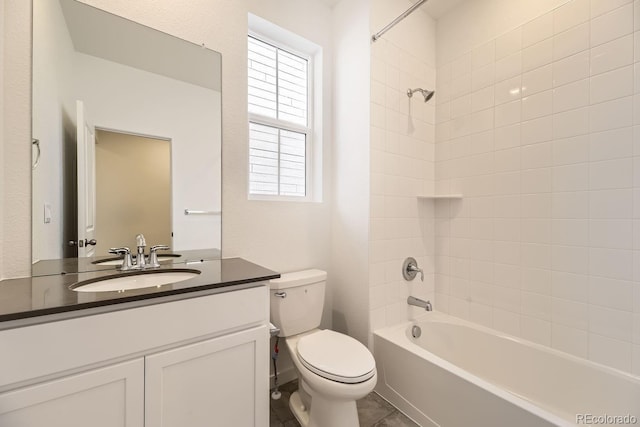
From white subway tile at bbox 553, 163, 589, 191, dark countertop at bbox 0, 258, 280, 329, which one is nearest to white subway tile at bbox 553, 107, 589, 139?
white subway tile at bbox 553, 163, 589, 191

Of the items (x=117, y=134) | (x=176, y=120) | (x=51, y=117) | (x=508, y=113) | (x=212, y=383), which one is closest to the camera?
(x=212, y=383)

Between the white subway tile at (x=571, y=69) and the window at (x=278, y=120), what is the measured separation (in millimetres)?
1544

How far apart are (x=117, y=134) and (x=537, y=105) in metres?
A: 2.34

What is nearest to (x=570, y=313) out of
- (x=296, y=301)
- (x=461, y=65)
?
(x=296, y=301)

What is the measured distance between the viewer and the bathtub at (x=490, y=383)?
1.26m

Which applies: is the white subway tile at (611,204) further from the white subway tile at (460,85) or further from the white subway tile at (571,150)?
the white subway tile at (460,85)

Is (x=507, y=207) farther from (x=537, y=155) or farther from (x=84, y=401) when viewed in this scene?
(x=84, y=401)

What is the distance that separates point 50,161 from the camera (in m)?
1.20

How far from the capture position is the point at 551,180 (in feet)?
5.23

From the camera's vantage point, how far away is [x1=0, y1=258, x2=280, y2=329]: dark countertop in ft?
2.44

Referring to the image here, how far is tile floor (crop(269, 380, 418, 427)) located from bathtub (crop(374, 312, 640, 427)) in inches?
2.0

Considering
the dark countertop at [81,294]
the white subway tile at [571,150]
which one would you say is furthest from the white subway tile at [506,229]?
the dark countertop at [81,294]

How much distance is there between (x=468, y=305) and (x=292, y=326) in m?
1.32

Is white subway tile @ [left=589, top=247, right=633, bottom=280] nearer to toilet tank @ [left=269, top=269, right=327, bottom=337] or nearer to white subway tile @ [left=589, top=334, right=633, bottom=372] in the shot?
white subway tile @ [left=589, top=334, right=633, bottom=372]
